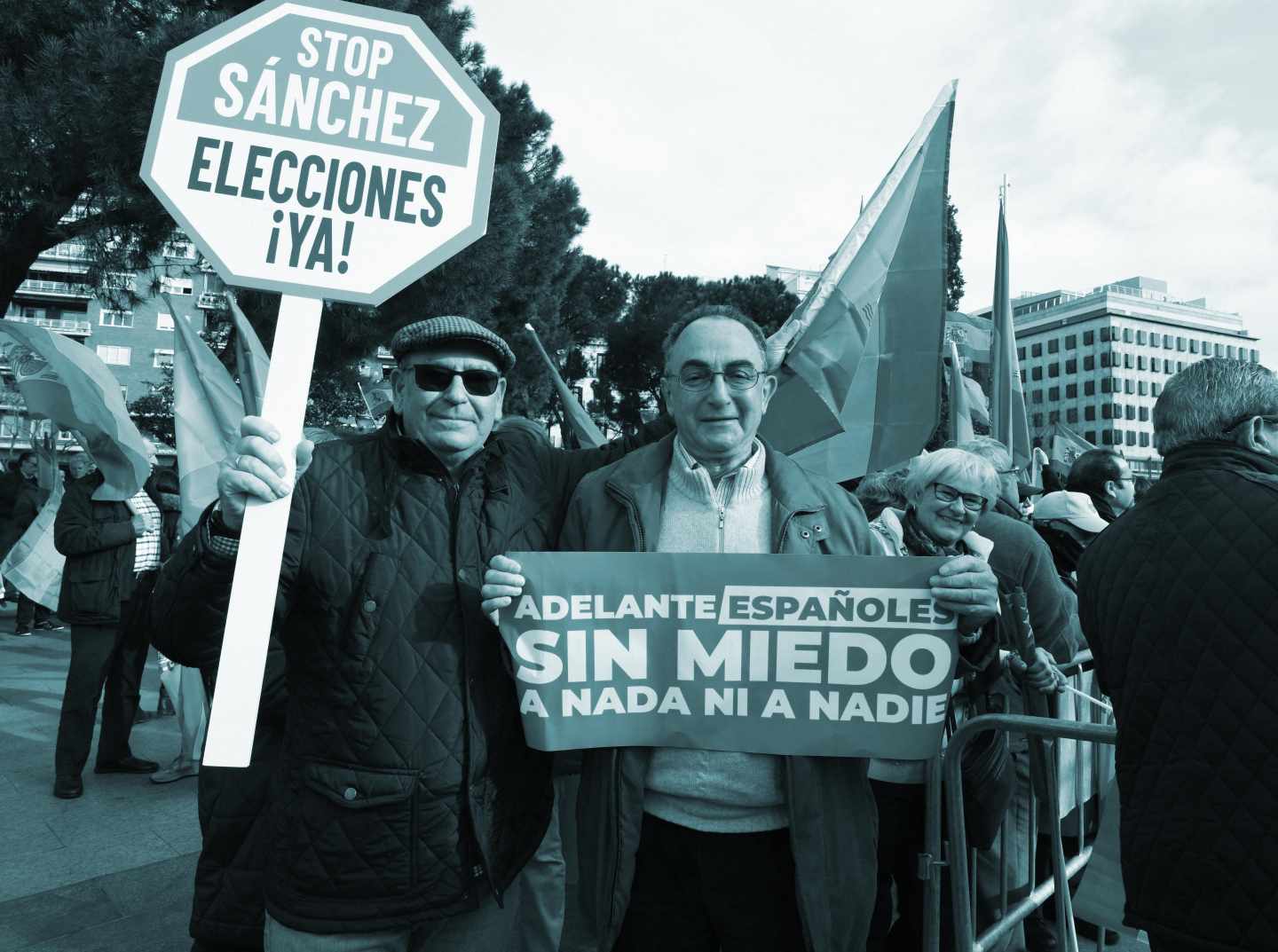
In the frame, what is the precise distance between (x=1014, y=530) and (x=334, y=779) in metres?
2.72

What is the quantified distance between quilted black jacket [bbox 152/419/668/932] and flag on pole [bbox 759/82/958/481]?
2.37 metres

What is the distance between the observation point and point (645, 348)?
39.9m

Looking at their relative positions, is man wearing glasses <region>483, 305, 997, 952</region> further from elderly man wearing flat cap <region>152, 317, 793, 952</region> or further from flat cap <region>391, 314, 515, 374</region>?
flat cap <region>391, 314, 515, 374</region>

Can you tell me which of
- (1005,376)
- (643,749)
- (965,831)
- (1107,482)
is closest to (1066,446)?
(1005,376)

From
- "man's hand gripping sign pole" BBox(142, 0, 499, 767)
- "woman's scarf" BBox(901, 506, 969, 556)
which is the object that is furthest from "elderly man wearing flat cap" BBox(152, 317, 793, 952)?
"woman's scarf" BBox(901, 506, 969, 556)

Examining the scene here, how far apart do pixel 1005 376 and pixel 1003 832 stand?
6028mm

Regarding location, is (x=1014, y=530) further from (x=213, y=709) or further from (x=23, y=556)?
(x=23, y=556)

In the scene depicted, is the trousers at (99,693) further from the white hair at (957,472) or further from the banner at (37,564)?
the white hair at (957,472)

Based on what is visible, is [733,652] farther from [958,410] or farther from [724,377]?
[958,410]

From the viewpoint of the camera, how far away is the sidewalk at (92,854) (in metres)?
3.52

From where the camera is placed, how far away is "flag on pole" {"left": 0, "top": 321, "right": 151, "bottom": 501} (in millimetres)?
5355

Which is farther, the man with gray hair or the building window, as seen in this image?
the building window

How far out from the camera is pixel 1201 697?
6.06 feet

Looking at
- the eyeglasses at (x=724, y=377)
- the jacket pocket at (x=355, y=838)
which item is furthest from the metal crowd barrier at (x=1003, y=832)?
the jacket pocket at (x=355, y=838)
